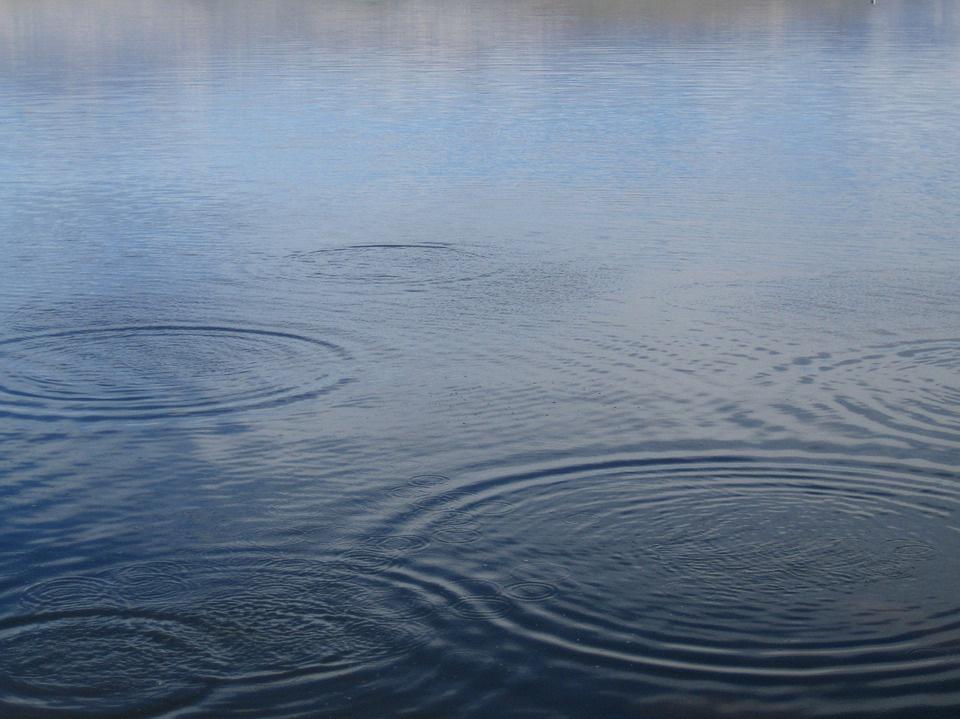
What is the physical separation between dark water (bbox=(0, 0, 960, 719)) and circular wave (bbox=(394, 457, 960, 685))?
3 cm

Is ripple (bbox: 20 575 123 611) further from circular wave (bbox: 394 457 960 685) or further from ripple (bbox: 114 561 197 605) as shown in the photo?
circular wave (bbox: 394 457 960 685)

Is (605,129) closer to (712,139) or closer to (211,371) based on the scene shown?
(712,139)

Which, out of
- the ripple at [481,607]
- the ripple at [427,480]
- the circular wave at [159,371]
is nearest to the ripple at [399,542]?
the ripple at [481,607]

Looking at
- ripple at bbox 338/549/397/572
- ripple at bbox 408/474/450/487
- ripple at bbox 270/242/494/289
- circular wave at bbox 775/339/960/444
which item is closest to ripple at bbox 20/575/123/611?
ripple at bbox 338/549/397/572

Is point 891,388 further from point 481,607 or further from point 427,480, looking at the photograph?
point 481,607

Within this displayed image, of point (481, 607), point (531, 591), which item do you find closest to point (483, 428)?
point (531, 591)

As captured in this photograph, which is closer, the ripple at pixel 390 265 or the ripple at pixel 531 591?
the ripple at pixel 531 591

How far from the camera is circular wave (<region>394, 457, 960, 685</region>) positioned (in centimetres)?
768

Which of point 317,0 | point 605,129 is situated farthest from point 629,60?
point 317,0

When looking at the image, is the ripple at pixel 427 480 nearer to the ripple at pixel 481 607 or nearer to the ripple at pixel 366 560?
the ripple at pixel 366 560

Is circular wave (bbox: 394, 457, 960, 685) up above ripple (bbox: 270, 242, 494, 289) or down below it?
below

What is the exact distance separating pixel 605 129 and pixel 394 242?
36.1ft

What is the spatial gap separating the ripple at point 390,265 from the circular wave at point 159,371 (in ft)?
7.50

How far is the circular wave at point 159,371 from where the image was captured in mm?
11570
